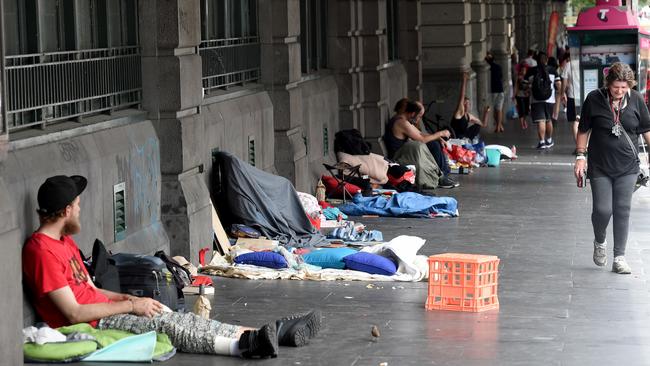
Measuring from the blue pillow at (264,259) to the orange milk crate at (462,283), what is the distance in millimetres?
2014

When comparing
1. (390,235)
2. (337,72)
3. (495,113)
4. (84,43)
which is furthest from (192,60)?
(495,113)

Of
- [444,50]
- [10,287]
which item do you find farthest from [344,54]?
[10,287]

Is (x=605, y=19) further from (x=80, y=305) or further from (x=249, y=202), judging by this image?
(x=80, y=305)

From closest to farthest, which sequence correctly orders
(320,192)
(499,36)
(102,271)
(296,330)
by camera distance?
1. (296,330)
2. (102,271)
3. (320,192)
4. (499,36)

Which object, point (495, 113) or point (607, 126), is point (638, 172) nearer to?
point (607, 126)

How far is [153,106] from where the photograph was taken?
11.7 metres

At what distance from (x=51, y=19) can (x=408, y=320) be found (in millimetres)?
3375

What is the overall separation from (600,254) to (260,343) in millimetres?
4376

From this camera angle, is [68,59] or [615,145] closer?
[68,59]

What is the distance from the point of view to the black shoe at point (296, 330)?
866cm

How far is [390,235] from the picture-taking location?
14062 mm

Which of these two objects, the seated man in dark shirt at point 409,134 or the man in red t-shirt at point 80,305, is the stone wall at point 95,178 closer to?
the man in red t-shirt at point 80,305

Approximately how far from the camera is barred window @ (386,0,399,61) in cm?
2322

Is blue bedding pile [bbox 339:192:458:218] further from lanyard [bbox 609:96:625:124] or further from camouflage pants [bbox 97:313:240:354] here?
camouflage pants [bbox 97:313:240:354]
